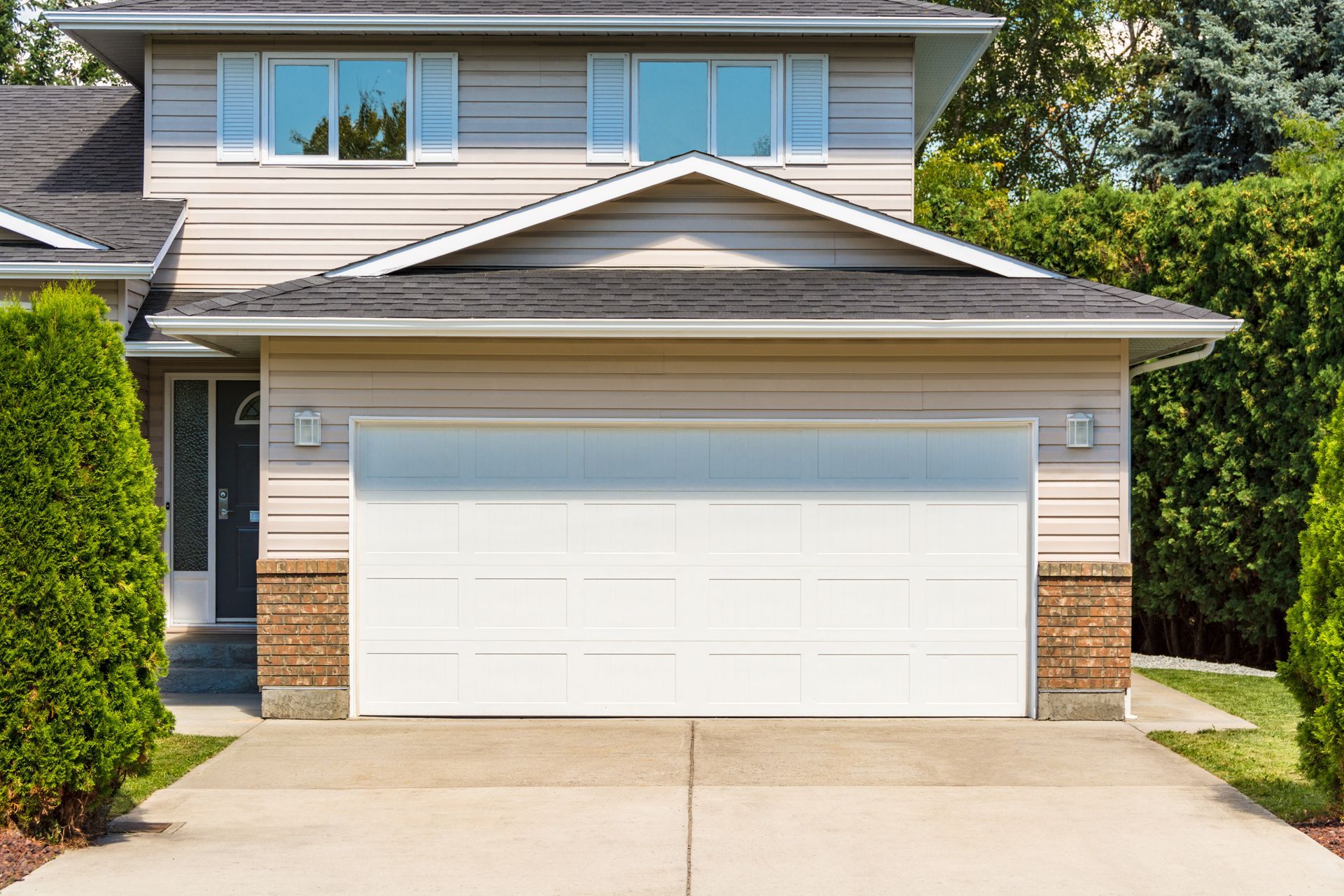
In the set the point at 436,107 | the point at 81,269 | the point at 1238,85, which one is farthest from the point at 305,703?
the point at 1238,85

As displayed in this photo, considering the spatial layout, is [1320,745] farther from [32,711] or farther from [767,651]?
[32,711]

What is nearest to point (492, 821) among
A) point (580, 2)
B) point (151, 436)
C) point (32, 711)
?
point (32, 711)

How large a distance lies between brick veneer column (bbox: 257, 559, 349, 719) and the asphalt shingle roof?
75.0 inches

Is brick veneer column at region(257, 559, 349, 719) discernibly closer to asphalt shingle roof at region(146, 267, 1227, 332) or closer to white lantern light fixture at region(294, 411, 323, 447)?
white lantern light fixture at region(294, 411, 323, 447)

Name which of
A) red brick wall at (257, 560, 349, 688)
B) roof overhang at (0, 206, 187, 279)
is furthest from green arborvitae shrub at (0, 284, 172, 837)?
roof overhang at (0, 206, 187, 279)

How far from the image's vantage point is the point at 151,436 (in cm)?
1243

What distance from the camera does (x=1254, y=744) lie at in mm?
8953

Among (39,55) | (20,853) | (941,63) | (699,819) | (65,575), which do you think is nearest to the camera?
(20,853)

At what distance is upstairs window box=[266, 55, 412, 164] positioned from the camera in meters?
12.7

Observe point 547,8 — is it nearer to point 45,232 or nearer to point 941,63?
point 941,63

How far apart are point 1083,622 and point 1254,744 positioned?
140cm

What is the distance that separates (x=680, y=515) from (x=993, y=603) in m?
2.42

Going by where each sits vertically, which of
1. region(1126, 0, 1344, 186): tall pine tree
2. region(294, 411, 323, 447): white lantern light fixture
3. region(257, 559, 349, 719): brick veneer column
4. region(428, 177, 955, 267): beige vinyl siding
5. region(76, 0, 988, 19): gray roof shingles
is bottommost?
region(257, 559, 349, 719): brick veneer column

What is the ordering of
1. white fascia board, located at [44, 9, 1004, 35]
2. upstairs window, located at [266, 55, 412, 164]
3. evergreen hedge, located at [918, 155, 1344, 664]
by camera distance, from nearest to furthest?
evergreen hedge, located at [918, 155, 1344, 664]
white fascia board, located at [44, 9, 1004, 35]
upstairs window, located at [266, 55, 412, 164]
